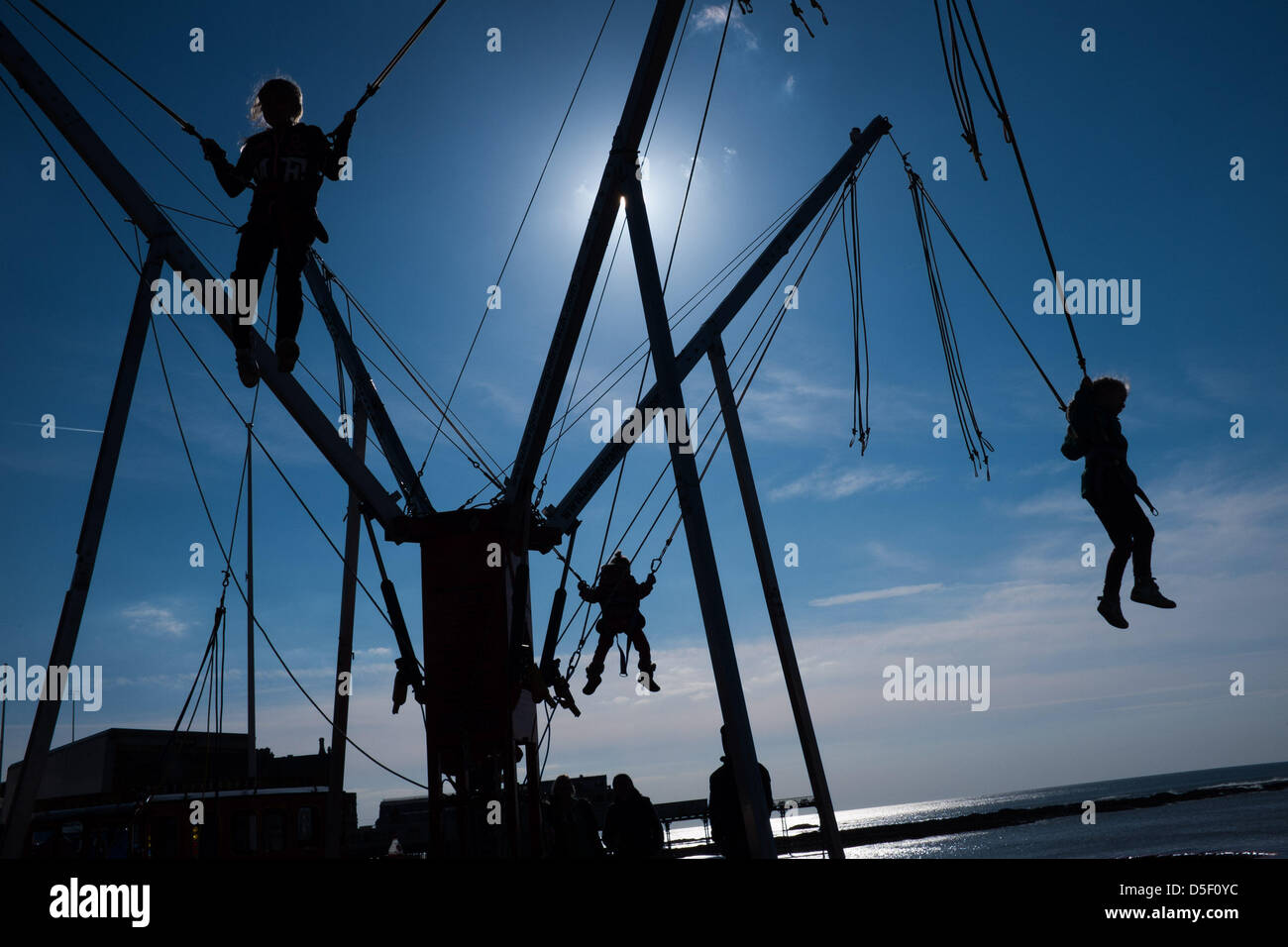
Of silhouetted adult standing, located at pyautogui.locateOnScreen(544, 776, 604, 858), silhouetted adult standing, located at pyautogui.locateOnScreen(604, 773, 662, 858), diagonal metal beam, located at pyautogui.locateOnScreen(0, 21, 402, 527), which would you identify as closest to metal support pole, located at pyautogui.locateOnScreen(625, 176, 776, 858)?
silhouetted adult standing, located at pyautogui.locateOnScreen(604, 773, 662, 858)

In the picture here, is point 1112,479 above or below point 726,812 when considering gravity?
above

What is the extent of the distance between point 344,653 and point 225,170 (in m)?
9.36

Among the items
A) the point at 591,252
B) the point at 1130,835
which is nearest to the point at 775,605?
the point at 591,252

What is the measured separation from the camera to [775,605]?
1374cm

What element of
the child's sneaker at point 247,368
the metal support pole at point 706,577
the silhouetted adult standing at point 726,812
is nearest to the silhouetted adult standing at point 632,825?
the silhouetted adult standing at point 726,812

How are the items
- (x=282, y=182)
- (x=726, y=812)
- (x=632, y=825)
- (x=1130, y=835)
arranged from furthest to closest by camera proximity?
(x=1130, y=835) < (x=632, y=825) < (x=726, y=812) < (x=282, y=182)

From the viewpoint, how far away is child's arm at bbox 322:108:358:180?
705 cm

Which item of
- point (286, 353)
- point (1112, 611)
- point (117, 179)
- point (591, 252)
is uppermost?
point (117, 179)

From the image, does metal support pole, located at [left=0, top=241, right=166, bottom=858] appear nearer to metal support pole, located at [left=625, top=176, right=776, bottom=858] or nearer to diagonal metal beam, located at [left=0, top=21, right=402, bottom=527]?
diagonal metal beam, located at [left=0, top=21, right=402, bottom=527]

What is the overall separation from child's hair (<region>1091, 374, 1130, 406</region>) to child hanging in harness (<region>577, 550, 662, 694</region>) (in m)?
8.97

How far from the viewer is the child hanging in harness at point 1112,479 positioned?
21.9 feet

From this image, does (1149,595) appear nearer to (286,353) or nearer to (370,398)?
(286,353)
